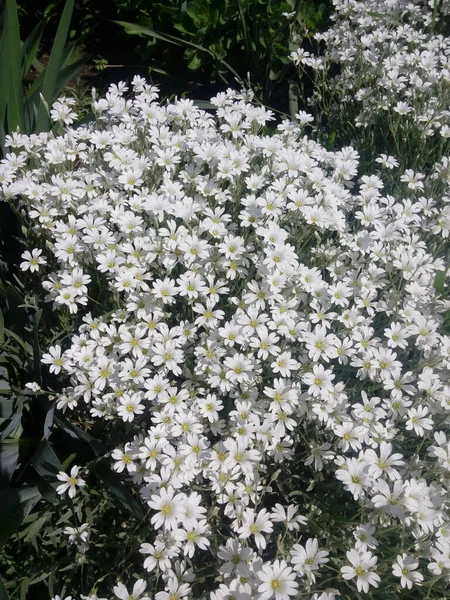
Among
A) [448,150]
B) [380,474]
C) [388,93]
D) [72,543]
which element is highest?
[388,93]

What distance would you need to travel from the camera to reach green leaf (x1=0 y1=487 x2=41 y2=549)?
2.15 m

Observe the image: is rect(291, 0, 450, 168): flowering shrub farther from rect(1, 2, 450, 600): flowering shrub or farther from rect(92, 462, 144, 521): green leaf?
rect(92, 462, 144, 521): green leaf

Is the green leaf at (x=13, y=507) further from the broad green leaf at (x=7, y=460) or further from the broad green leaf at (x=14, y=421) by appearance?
the broad green leaf at (x=14, y=421)

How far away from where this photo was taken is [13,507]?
2297 mm

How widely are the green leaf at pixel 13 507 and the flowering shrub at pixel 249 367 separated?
0.18 meters

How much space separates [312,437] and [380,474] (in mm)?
528

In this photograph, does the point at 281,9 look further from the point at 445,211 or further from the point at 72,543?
the point at 72,543

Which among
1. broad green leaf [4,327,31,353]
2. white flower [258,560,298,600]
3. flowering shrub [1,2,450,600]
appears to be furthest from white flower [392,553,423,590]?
broad green leaf [4,327,31,353]

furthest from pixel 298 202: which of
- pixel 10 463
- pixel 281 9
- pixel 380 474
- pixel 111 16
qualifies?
pixel 111 16

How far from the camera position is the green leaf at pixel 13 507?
2.15 meters

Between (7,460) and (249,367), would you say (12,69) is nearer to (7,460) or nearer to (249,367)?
(7,460)

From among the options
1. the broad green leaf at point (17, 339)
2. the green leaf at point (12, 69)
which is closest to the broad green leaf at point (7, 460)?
the broad green leaf at point (17, 339)

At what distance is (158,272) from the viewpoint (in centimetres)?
257

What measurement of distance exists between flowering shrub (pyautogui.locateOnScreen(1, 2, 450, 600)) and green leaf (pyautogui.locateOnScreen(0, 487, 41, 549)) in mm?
182
